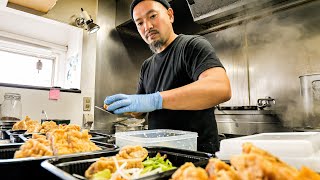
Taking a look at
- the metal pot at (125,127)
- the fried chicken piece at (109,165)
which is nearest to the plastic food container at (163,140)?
the fried chicken piece at (109,165)

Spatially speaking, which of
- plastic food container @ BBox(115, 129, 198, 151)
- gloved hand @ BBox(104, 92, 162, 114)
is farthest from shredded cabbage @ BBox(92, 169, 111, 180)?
gloved hand @ BBox(104, 92, 162, 114)

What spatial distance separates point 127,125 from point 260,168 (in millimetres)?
3255

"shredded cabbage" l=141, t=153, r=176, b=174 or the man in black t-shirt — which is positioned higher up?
the man in black t-shirt

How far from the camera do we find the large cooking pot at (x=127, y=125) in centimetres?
356

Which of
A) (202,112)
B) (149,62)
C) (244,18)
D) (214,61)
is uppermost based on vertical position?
(244,18)

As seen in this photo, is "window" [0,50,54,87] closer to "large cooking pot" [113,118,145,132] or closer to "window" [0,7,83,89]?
"window" [0,7,83,89]

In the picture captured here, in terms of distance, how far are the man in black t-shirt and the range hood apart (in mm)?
1035

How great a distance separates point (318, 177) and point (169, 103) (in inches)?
44.1

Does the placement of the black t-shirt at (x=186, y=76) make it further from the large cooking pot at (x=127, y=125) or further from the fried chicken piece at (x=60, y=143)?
the large cooking pot at (x=127, y=125)

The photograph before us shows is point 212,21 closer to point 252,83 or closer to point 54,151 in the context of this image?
point 252,83

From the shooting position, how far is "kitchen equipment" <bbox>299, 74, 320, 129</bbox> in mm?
2328

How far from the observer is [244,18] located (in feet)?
10.5

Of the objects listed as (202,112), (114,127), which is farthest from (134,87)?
(202,112)

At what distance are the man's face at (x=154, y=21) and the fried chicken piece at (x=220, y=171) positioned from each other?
1.61 metres
